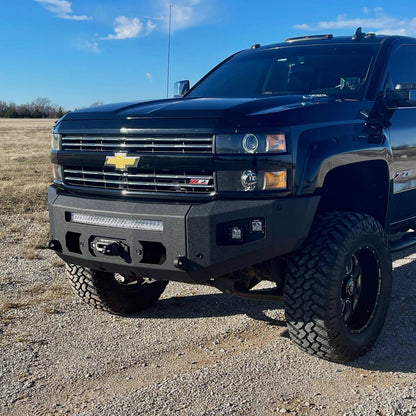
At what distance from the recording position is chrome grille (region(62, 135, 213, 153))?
11.0 feet

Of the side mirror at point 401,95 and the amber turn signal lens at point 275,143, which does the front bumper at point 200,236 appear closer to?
the amber turn signal lens at point 275,143

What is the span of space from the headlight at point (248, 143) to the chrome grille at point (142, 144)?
73mm

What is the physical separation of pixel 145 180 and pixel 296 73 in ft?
6.51

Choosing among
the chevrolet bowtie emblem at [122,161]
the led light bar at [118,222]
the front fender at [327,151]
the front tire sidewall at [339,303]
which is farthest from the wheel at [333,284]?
the chevrolet bowtie emblem at [122,161]

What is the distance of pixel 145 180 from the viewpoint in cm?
354

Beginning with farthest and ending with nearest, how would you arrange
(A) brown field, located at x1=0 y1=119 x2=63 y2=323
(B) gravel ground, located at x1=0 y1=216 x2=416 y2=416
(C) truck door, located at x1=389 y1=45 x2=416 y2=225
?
(A) brown field, located at x1=0 y1=119 x2=63 y2=323, (C) truck door, located at x1=389 y1=45 x2=416 y2=225, (B) gravel ground, located at x1=0 y1=216 x2=416 y2=416

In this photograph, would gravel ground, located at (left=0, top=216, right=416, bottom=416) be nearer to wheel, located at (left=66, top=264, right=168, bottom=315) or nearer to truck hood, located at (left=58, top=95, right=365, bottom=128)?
wheel, located at (left=66, top=264, right=168, bottom=315)

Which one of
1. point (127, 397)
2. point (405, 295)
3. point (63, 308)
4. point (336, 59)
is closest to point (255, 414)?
point (127, 397)

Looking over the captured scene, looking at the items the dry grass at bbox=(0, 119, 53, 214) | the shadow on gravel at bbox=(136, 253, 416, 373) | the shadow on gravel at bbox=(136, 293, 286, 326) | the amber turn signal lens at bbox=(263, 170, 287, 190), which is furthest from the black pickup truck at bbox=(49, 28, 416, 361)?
the dry grass at bbox=(0, 119, 53, 214)

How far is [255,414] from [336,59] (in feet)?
9.81

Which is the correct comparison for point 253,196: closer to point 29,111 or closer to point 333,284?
point 333,284

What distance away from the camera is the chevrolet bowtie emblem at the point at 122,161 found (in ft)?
11.6

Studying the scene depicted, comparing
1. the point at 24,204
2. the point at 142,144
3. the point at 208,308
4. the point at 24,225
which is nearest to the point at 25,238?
the point at 24,225

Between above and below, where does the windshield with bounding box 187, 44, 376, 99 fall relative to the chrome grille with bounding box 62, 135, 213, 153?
above
